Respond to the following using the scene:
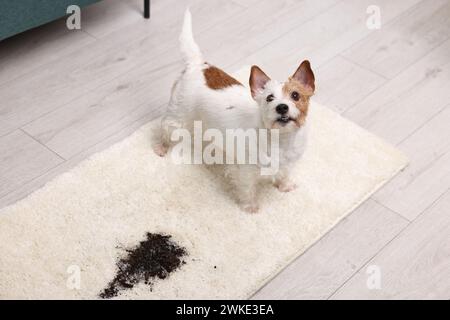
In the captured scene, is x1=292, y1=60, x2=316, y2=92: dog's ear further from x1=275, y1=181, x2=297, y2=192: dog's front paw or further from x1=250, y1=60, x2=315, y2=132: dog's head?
x1=275, y1=181, x2=297, y2=192: dog's front paw

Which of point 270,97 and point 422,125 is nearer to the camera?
point 270,97

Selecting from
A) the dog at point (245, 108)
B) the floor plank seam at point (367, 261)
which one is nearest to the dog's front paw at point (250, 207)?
the dog at point (245, 108)

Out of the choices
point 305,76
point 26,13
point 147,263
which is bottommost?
point 147,263

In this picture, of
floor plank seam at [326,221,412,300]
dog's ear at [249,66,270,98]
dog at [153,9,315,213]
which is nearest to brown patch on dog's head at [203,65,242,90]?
dog at [153,9,315,213]

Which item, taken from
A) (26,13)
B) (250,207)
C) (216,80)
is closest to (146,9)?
(26,13)

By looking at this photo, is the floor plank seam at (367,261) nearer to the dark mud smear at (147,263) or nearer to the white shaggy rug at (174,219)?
the white shaggy rug at (174,219)

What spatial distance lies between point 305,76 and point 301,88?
4cm

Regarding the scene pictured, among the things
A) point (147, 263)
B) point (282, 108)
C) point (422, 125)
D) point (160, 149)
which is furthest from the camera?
point (422, 125)

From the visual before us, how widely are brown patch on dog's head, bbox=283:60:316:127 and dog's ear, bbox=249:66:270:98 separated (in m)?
0.07

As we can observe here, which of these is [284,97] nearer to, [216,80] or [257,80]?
[257,80]

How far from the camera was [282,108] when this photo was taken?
159 cm

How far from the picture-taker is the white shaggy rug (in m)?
1.67

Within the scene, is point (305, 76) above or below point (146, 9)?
above

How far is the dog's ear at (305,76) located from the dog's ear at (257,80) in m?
0.08
